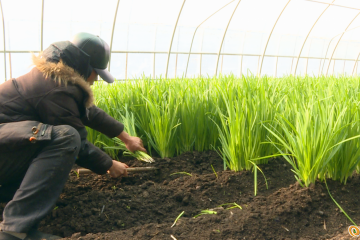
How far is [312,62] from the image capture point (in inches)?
602

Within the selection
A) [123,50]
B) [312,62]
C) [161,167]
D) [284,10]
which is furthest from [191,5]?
[161,167]

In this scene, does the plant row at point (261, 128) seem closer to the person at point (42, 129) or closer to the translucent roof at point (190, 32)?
the person at point (42, 129)

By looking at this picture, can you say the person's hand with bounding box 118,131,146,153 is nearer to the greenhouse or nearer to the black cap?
the greenhouse

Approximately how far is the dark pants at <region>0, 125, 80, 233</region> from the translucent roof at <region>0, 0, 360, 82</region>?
6107 mm

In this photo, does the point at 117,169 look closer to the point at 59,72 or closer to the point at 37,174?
the point at 37,174

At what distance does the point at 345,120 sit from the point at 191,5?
9.40m

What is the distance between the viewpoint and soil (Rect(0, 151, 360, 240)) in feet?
4.24

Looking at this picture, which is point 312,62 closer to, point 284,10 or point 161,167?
point 284,10

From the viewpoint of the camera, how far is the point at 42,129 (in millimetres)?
1415

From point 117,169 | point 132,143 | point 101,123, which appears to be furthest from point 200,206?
point 101,123

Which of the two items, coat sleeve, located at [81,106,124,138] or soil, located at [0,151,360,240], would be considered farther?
coat sleeve, located at [81,106,124,138]

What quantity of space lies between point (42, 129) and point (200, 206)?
0.86 m

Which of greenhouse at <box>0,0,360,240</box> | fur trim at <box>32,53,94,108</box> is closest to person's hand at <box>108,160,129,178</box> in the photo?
greenhouse at <box>0,0,360,240</box>

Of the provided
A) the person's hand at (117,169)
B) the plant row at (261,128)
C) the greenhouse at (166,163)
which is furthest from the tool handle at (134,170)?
the plant row at (261,128)
